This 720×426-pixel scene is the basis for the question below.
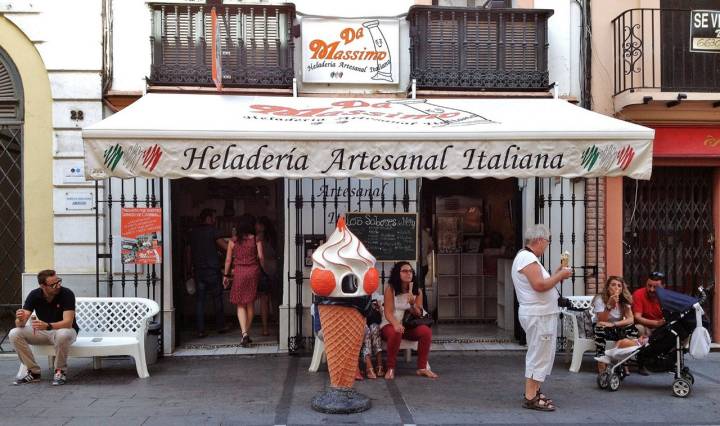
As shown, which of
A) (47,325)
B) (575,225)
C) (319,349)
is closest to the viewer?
(47,325)

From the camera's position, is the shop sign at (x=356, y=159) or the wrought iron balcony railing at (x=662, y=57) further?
the wrought iron balcony railing at (x=662, y=57)

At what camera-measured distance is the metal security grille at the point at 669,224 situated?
975 centimetres

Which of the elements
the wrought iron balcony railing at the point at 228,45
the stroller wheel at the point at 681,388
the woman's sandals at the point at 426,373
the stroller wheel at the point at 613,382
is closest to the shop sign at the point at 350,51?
the wrought iron balcony railing at the point at 228,45

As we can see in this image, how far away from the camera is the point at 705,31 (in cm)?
953

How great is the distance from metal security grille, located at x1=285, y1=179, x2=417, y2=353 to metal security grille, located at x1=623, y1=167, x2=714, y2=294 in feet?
10.8

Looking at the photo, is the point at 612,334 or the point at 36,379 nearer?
the point at 36,379

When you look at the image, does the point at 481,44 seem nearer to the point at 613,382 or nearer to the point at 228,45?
the point at 228,45

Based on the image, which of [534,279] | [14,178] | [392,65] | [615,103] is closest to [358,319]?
[534,279]

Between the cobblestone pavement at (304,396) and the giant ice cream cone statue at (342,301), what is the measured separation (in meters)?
0.25

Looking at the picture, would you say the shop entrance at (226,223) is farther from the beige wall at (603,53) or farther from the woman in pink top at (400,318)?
the beige wall at (603,53)

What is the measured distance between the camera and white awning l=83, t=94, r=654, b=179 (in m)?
6.71

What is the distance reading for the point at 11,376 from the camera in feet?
25.6

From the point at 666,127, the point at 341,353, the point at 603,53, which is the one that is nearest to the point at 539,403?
the point at 341,353

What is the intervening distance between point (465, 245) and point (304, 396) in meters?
5.34
